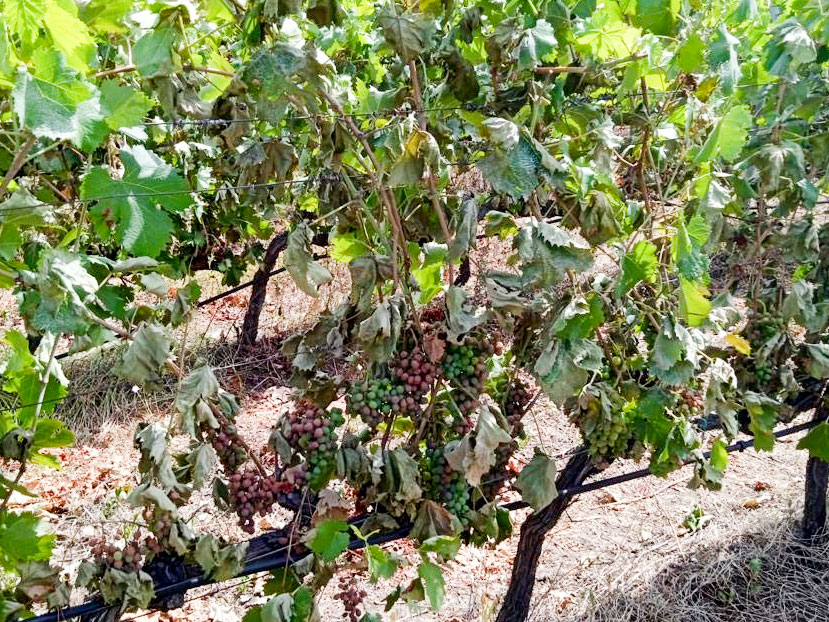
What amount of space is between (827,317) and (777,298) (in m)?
0.17

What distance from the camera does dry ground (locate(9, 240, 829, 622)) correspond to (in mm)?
3363

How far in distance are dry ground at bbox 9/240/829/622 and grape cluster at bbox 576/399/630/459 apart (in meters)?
0.78

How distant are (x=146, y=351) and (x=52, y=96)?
26.5 inches

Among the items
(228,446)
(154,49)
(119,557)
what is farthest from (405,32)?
(119,557)

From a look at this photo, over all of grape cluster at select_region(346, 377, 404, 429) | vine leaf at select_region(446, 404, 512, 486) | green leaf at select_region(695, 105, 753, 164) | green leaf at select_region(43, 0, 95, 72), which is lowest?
vine leaf at select_region(446, 404, 512, 486)

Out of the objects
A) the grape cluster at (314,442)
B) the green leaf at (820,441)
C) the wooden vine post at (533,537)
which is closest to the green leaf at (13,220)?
the grape cluster at (314,442)

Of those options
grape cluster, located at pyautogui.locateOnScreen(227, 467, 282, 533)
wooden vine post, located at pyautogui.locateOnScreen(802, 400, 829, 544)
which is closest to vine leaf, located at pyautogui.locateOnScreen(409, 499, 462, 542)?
grape cluster, located at pyautogui.locateOnScreen(227, 467, 282, 533)

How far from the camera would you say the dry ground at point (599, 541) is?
3363 millimetres

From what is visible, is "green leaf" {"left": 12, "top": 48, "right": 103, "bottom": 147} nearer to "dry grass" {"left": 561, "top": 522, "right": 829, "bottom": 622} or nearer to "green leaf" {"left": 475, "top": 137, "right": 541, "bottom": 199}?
"green leaf" {"left": 475, "top": 137, "right": 541, "bottom": 199}

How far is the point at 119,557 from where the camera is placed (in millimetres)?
1812

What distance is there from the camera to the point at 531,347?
85.4 inches

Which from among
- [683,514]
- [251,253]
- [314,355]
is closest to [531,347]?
[314,355]

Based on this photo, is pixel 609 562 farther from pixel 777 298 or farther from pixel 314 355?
pixel 314 355

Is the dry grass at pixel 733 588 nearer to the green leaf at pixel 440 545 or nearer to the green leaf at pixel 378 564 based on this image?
the green leaf at pixel 440 545
